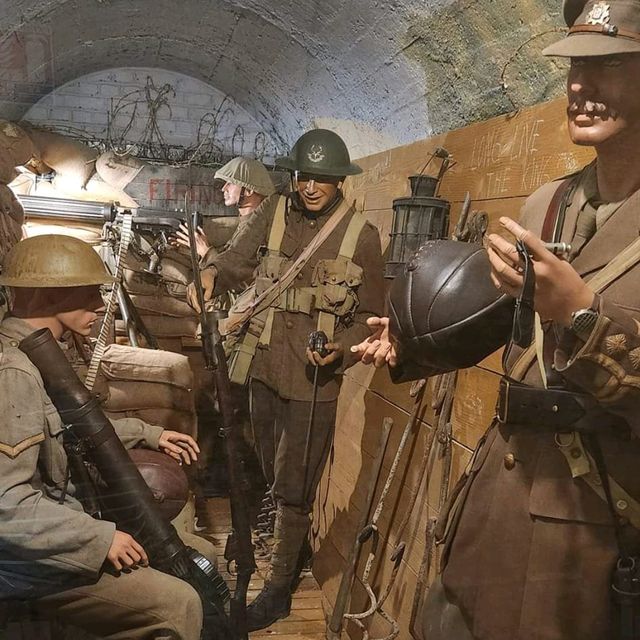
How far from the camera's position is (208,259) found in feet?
6.89

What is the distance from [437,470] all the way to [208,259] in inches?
39.1

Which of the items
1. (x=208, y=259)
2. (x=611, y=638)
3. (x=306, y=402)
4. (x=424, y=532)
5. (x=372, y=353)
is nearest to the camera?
(x=611, y=638)

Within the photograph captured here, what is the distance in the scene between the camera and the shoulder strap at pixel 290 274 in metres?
2.29

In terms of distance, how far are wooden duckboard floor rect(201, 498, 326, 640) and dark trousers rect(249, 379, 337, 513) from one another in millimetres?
254

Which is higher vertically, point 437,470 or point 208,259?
point 208,259

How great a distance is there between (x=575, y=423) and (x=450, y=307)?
12.5 inches

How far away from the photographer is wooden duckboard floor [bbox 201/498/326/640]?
221 centimetres

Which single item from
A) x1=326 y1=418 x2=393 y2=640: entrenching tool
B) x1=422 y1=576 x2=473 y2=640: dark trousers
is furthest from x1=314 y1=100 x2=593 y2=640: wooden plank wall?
x1=422 y1=576 x2=473 y2=640: dark trousers

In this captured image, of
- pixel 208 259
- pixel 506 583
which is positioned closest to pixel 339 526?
pixel 208 259

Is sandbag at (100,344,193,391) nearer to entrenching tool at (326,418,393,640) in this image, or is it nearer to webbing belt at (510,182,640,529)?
entrenching tool at (326,418,393,640)

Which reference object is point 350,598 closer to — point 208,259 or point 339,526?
point 339,526

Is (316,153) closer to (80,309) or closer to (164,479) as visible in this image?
(80,309)

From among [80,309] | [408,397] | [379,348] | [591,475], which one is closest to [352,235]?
[408,397]

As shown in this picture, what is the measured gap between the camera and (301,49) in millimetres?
1930
